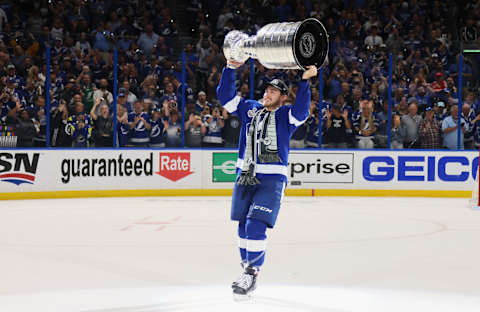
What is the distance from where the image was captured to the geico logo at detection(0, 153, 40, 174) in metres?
12.8

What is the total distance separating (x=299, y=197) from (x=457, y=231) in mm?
5182

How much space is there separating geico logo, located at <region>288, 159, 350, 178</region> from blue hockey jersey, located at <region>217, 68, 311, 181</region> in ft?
29.2

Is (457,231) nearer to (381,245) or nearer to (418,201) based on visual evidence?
(381,245)

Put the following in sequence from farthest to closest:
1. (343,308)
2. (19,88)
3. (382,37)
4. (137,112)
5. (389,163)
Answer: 1. (382,37)
2. (389,163)
3. (137,112)
4. (19,88)
5. (343,308)

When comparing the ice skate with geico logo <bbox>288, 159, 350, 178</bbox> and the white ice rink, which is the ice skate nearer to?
the white ice rink

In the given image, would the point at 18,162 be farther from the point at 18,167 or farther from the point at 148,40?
the point at 148,40

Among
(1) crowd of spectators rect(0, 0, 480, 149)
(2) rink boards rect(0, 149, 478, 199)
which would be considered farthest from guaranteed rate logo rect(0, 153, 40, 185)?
(2) rink boards rect(0, 149, 478, 199)

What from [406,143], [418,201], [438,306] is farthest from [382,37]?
[438,306]

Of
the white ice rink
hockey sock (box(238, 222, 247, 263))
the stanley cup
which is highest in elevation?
the stanley cup

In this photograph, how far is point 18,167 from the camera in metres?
12.9

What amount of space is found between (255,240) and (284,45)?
1.47 m

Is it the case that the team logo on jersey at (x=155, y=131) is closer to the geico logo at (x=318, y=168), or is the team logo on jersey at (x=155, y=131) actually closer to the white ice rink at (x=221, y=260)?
the white ice rink at (x=221, y=260)

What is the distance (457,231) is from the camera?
921 cm

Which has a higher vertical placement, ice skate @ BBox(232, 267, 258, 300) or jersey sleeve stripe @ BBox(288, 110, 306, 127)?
jersey sleeve stripe @ BBox(288, 110, 306, 127)
